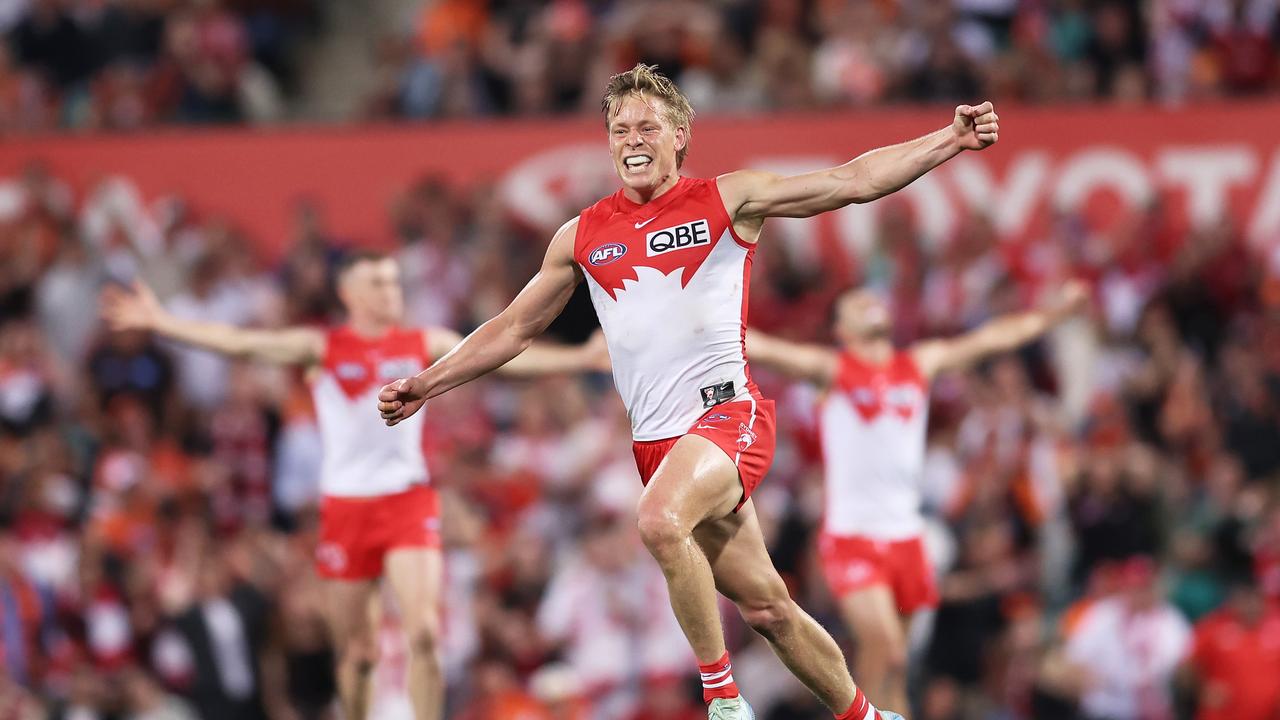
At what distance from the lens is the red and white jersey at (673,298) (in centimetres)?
865

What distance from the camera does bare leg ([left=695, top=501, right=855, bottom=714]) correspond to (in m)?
8.77

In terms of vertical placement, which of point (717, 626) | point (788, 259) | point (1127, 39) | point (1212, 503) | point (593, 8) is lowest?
point (1212, 503)

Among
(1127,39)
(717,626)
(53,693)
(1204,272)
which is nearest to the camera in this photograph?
(717,626)

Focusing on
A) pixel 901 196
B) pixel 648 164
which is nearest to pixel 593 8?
pixel 901 196

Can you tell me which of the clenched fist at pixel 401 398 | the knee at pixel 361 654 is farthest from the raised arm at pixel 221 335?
the clenched fist at pixel 401 398

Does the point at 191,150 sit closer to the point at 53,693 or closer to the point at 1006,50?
the point at 53,693

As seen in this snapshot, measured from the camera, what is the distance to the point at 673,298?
8.63 m

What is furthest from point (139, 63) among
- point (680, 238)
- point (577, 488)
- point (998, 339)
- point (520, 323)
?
point (680, 238)

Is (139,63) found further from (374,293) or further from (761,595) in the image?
(761,595)

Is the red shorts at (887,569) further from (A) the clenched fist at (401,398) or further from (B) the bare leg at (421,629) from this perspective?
(A) the clenched fist at (401,398)

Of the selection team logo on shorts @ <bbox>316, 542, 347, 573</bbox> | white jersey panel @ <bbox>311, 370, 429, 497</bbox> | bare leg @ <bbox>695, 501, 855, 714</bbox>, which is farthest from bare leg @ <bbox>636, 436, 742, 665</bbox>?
team logo on shorts @ <bbox>316, 542, 347, 573</bbox>

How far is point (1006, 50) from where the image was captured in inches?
741

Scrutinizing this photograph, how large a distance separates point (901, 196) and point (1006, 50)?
2193 millimetres

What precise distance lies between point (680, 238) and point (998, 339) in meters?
4.50
